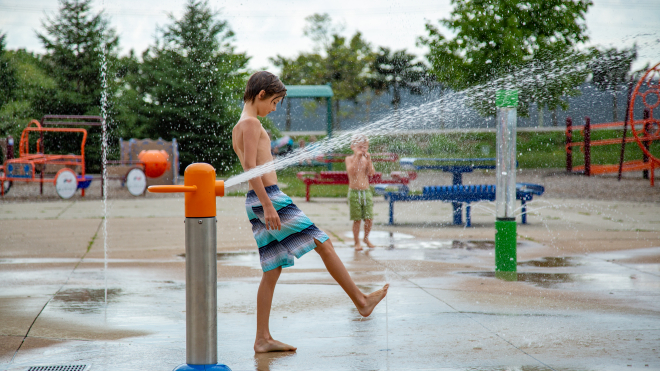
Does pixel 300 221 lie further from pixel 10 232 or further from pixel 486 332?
pixel 10 232

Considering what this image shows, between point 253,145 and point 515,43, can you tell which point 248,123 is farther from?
point 515,43

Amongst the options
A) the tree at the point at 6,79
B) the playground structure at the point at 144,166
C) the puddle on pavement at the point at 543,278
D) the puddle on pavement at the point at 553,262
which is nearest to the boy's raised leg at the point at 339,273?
the puddle on pavement at the point at 543,278

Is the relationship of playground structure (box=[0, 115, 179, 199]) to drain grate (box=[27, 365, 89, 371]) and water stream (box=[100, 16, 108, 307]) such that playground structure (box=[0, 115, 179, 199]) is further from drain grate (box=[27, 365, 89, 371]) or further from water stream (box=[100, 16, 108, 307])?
drain grate (box=[27, 365, 89, 371])

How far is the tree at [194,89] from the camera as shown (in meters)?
24.3

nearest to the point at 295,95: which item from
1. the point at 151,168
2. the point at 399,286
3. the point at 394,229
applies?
the point at 151,168

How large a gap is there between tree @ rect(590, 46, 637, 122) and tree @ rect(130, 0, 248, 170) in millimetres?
12639

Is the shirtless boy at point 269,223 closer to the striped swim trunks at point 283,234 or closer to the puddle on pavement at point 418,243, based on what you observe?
the striped swim trunks at point 283,234

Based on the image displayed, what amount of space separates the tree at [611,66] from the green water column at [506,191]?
691 centimetres

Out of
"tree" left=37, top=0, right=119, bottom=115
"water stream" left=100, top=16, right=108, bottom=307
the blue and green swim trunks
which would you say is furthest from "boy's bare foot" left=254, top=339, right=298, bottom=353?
"tree" left=37, top=0, right=119, bottom=115

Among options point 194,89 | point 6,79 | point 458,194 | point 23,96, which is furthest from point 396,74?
point 458,194

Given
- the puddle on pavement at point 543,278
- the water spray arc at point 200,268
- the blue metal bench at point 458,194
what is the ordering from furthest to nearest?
the blue metal bench at point 458,194
the puddle on pavement at point 543,278
the water spray arc at point 200,268

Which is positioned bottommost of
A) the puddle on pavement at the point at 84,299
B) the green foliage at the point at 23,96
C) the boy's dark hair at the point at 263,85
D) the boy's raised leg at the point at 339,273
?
the puddle on pavement at the point at 84,299

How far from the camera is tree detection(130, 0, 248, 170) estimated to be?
24344 mm

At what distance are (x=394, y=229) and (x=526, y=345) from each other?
19.3 feet
